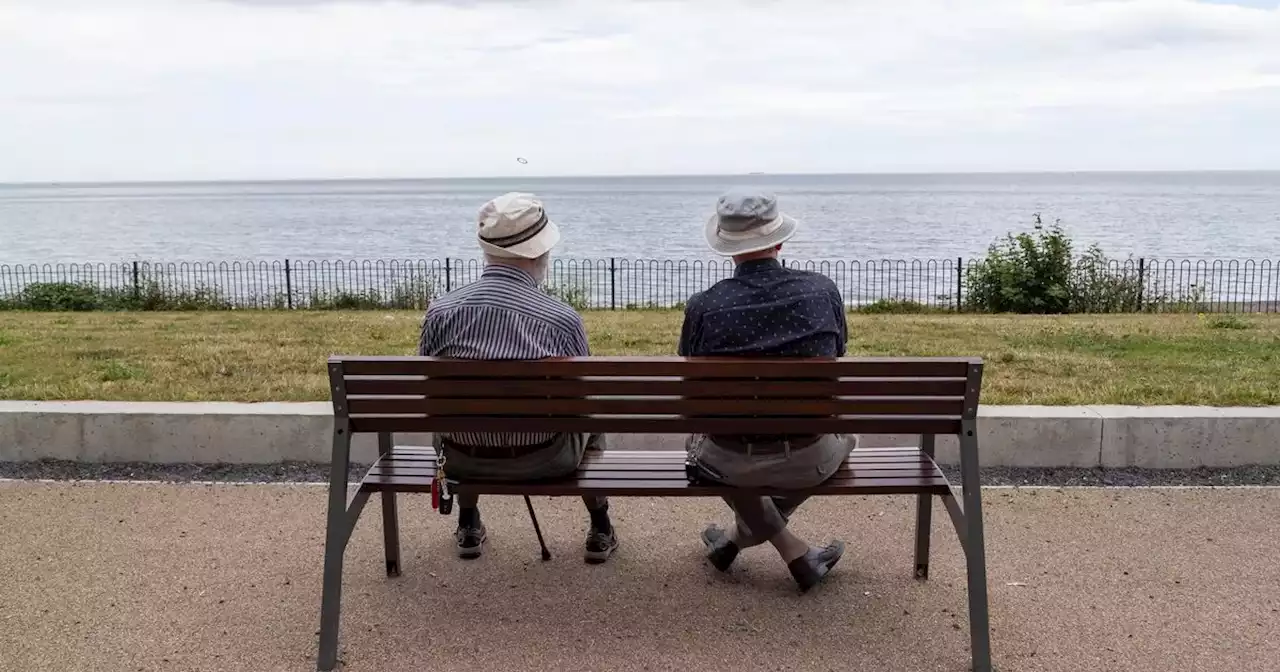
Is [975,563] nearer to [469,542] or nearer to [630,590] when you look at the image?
[630,590]

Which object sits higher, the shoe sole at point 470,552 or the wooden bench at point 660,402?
the wooden bench at point 660,402

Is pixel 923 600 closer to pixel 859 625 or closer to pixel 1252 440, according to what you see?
pixel 859 625

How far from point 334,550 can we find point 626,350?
5.68m

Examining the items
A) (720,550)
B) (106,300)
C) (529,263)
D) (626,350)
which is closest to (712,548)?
(720,550)

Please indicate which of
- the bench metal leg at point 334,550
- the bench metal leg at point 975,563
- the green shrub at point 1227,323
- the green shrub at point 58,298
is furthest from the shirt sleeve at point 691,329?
the green shrub at point 58,298

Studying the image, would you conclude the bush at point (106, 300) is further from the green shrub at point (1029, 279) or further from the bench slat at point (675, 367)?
the bench slat at point (675, 367)

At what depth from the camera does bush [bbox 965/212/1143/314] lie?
52.3 ft

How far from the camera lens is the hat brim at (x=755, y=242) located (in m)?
3.79

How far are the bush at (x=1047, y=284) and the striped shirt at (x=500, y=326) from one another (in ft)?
43.3

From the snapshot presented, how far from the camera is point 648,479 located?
12.4 feet

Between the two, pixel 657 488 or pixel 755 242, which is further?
pixel 755 242

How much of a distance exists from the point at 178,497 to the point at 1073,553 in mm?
3914

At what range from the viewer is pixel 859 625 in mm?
3805

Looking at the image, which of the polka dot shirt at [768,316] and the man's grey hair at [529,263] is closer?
the polka dot shirt at [768,316]
